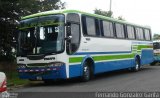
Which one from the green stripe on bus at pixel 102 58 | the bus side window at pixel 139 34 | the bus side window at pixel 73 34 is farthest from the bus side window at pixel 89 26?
the bus side window at pixel 139 34

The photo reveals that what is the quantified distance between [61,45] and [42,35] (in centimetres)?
107

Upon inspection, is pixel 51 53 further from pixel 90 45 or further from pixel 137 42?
pixel 137 42

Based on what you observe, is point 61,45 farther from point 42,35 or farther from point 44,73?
point 44,73

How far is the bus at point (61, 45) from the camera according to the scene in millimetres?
17156

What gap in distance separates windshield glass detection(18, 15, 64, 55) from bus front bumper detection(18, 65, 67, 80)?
0.73m


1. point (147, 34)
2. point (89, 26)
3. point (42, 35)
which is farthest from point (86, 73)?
point (147, 34)

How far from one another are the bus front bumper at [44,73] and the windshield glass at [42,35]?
0.73m

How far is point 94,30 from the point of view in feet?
66.4

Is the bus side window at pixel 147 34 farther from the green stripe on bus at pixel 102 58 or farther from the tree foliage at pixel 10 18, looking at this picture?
the tree foliage at pixel 10 18

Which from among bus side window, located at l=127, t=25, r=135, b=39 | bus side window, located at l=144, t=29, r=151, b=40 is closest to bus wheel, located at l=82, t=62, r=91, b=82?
bus side window, located at l=127, t=25, r=135, b=39

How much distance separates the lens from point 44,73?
1730 centimetres

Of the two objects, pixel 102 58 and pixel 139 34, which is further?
pixel 139 34

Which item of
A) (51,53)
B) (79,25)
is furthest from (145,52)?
(51,53)

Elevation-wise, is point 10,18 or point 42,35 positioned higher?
point 10,18
